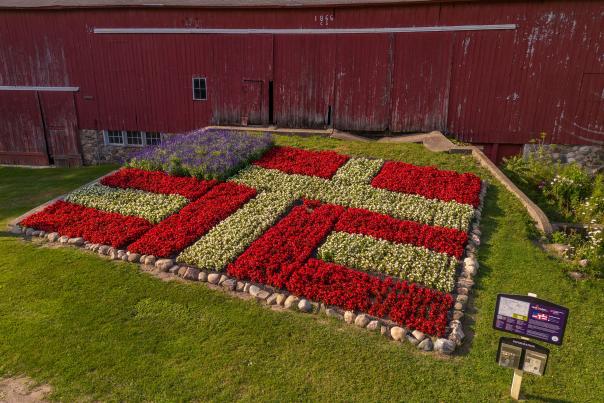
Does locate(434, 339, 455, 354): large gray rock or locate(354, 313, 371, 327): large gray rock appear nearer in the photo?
locate(434, 339, 455, 354): large gray rock

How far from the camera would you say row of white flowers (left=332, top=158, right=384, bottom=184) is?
13234 millimetres

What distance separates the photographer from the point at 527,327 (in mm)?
5922

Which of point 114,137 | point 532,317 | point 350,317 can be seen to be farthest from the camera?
point 114,137

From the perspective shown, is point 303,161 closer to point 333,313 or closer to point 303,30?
point 303,30

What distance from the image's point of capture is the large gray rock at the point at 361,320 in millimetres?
7758

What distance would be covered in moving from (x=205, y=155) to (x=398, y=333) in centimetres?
926

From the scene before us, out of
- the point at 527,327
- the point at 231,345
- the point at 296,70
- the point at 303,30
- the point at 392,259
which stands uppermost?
the point at 303,30

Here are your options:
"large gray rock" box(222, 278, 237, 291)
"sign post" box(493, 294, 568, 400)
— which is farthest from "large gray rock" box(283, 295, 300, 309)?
"sign post" box(493, 294, 568, 400)

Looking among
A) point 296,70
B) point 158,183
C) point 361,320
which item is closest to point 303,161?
point 158,183

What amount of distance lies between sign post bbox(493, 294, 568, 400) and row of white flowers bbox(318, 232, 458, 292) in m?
2.47

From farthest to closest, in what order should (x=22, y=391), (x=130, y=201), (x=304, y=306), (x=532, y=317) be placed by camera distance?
(x=130, y=201) < (x=304, y=306) < (x=22, y=391) < (x=532, y=317)

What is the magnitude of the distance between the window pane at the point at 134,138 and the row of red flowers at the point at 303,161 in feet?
30.5

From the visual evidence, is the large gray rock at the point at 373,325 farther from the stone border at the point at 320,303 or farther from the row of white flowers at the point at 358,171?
the row of white flowers at the point at 358,171

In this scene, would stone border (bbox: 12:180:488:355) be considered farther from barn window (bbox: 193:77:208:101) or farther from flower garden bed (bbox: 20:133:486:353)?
barn window (bbox: 193:77:208:101)
